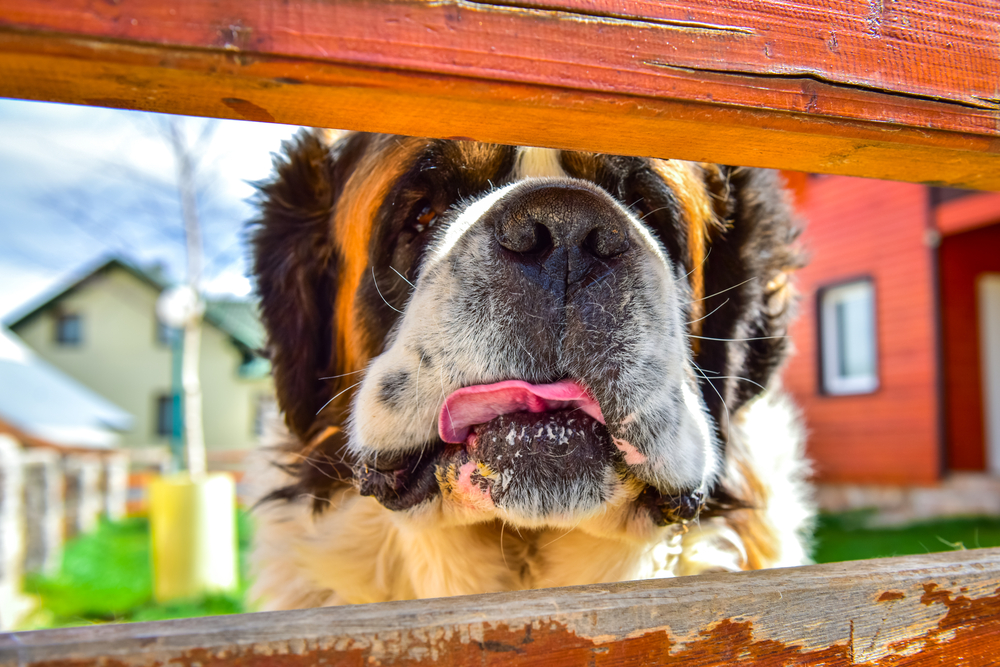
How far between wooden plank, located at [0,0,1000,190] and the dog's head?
0.32 m

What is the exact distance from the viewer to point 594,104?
2.54 ft

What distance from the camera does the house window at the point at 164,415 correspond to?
2603cm

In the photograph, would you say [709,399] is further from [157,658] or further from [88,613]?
[88,613]

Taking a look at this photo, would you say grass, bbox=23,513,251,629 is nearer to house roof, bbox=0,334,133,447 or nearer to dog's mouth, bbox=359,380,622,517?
dog's mouth, bbox=359,380,622,517

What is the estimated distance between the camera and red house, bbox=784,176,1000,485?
26.8 feet

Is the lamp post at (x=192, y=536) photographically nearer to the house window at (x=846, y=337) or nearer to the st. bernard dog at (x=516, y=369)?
the st. bernard dog at (x=516, y=369)

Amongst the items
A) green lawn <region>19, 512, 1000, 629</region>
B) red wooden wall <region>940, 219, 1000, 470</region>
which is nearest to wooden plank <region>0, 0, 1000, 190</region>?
green lawn <region>19, 512, 1000, 629</region>

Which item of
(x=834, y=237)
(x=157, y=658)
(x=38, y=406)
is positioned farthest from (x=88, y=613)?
(x=38, y=406)

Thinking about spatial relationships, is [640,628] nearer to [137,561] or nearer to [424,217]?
[424,217]

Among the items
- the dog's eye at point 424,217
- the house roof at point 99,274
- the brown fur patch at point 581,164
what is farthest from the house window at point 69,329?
the brown fur patch at point 581,164

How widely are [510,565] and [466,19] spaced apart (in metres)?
1.42

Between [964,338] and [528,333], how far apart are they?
8906 millimetres

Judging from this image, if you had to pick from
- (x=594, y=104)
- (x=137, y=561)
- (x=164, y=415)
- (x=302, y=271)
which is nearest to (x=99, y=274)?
(x=164, y=415)

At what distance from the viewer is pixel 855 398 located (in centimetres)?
922
